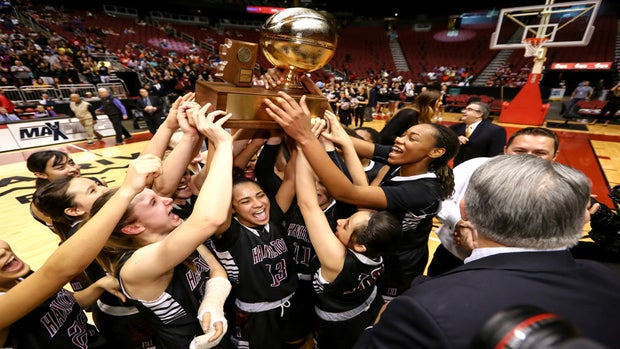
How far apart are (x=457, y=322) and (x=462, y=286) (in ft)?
0.35

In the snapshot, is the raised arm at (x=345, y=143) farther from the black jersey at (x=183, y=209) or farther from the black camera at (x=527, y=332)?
the black camera at (x=527, y=332)

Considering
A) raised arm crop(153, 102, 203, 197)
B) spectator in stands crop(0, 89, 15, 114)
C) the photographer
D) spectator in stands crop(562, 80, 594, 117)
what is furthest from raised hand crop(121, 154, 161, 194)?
spectator in stands crop(562, 80, 594, 117)

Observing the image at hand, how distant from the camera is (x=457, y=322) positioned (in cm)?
68

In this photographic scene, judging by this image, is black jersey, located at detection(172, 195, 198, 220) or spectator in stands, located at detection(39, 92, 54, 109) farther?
spectator in stands, located at detection(39, 92, 54, 109)

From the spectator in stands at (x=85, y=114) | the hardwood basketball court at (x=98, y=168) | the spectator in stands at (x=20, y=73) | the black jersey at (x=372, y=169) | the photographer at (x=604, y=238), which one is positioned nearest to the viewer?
the photographer at (x=604, y=238)

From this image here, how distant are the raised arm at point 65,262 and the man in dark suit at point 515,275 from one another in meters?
0.98

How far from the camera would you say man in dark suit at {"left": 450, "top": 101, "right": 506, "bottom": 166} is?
3.56 meters

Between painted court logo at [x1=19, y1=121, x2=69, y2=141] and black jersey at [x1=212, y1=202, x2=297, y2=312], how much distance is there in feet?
32.9

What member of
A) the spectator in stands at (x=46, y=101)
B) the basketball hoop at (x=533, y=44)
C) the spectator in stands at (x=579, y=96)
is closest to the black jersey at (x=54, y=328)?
the spectator in stands at (x=46, y=101)

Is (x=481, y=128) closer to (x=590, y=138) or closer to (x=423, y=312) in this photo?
(x=423, y=312)

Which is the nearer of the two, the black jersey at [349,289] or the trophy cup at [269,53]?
the trophy cup at [269,53]

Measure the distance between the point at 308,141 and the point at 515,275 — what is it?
910mm

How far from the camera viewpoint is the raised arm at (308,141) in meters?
1.33

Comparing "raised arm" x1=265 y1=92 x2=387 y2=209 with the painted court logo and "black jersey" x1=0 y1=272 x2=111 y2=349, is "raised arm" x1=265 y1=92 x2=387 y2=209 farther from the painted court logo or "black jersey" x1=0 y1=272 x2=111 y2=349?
the painted court logo
